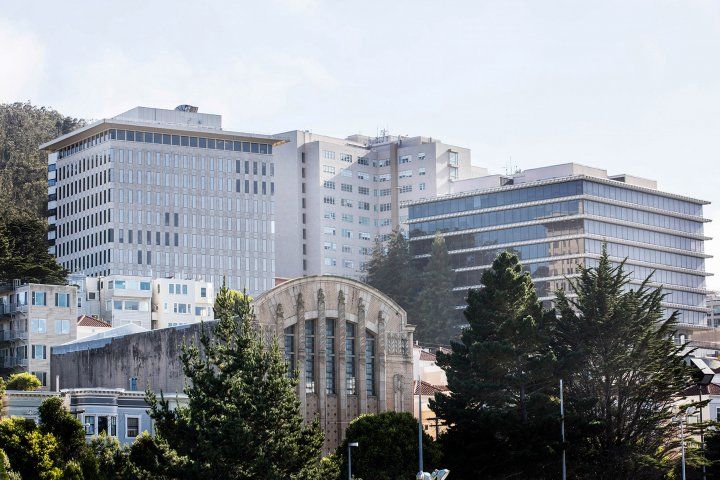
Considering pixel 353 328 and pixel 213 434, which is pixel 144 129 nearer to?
pixel 353 328

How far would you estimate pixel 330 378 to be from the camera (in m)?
95.8

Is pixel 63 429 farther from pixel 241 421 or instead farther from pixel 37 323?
pixel 37 323

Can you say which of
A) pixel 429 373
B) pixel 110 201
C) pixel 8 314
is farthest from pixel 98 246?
pixel 429 373

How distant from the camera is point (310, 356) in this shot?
94.7 m

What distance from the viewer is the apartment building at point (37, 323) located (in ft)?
397

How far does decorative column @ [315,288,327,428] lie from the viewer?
94.0 metres

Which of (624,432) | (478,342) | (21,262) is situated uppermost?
(21,262)

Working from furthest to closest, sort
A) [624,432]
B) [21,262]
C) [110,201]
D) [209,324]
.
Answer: [110,201] < [21,262] < [624,432] < [209,324]

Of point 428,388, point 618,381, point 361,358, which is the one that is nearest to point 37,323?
point 428,388

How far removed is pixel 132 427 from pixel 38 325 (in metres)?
33.8

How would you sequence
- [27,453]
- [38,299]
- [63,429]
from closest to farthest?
1. [27,453]
2. [63,429]
3. [38,299]

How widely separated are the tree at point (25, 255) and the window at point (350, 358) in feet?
166

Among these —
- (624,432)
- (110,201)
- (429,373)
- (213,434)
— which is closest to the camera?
(213,434)

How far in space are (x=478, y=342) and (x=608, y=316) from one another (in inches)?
419
